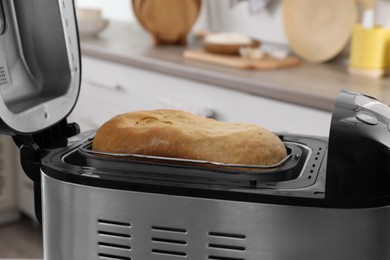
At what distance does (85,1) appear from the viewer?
12.8ft

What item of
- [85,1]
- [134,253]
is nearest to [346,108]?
[134,253]

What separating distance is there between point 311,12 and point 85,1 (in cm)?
177

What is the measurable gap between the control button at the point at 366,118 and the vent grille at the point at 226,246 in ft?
0.59

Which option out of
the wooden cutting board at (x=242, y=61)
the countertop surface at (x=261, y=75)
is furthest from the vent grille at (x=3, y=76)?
the wooden cutting board at (x=242, y=61)

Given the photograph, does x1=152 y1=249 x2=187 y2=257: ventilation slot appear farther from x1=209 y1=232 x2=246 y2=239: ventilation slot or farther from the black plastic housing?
the black plastic housing

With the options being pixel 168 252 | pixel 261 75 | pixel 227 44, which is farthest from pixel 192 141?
pixel 227 44

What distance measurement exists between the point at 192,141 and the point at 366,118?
195 millimetres

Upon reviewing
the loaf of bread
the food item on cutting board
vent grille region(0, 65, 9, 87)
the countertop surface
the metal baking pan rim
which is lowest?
the countertop surface

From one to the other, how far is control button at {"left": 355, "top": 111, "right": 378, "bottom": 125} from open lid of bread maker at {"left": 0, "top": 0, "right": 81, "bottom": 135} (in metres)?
0.40

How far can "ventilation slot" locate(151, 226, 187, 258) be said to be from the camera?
0.75 meters

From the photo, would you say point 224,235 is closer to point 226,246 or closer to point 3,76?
point 226,246

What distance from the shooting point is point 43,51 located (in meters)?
1.01

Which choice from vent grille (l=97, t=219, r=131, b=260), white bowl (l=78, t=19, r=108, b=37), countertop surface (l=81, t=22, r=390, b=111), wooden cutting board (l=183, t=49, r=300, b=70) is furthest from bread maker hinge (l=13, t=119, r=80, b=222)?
white bowl (l=78, t=19, r=108, b=37)

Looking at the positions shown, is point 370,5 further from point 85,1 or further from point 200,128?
point 85,1
